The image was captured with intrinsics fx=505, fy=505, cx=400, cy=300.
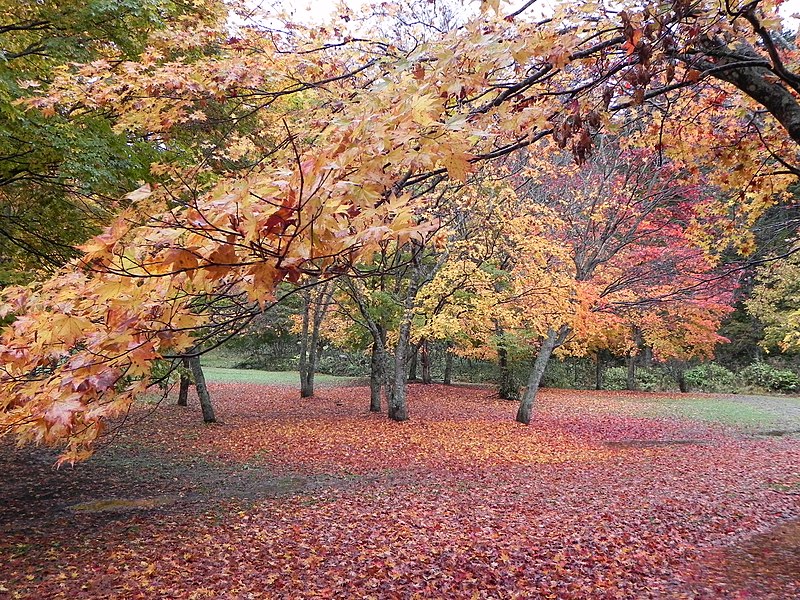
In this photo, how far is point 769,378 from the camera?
27.4m

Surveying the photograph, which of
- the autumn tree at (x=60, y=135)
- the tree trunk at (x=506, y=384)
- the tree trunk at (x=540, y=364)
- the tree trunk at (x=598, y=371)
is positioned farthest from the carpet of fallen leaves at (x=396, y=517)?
the tree trunk at (x=598, y=371)

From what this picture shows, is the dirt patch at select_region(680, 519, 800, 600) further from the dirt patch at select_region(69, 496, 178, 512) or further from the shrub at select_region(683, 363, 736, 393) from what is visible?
the shrub at select_region(683, 363, 736, 393)

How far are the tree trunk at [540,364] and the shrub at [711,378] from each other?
60.0ft

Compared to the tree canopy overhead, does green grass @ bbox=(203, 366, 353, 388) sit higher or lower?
lower

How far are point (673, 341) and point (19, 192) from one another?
82.6 feet

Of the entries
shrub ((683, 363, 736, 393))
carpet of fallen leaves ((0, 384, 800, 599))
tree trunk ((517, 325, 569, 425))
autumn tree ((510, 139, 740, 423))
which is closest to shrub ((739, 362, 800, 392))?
shrub ((683, 363, 736, 393))

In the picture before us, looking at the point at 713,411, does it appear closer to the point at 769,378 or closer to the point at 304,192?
the point at 769,378

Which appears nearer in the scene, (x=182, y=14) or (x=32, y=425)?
(x=32, y=425)

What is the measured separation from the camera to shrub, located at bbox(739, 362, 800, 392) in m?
26.5

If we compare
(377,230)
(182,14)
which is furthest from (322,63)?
(182,14)

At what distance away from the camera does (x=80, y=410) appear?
5.37 feet

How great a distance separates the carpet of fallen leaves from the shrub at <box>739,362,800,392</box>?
53.5ft

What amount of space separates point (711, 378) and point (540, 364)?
66.8 feet

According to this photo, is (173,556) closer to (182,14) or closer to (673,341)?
(182,14)
